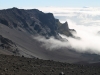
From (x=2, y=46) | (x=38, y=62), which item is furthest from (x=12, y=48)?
(x=38, y=62)

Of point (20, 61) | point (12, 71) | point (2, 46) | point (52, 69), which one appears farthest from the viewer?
point (2, 46)

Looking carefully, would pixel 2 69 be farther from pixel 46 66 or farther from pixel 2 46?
pixel 2 46

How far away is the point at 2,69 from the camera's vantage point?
30.7 meters

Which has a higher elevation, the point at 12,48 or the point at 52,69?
the point at 12,48

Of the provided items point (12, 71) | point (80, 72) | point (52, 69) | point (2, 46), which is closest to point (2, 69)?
point (12, 71)

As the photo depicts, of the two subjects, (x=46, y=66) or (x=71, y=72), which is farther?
(x=46, y=66)

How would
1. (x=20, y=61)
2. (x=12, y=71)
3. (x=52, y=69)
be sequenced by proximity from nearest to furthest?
(x=12, y=71), (x=52, y=69), (x=20, y=61)

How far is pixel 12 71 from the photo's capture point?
30.5 metres

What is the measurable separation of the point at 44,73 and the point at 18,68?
3367 mm

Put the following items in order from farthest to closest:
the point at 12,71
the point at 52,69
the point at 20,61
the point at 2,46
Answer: the point at 2,46 < the point at 20,61 < the point at 52,69 < the point at 12,71

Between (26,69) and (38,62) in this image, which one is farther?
(38,62)

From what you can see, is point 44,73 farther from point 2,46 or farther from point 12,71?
point 2,46

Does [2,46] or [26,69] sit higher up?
[2,46]

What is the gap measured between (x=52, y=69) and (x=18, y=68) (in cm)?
468
